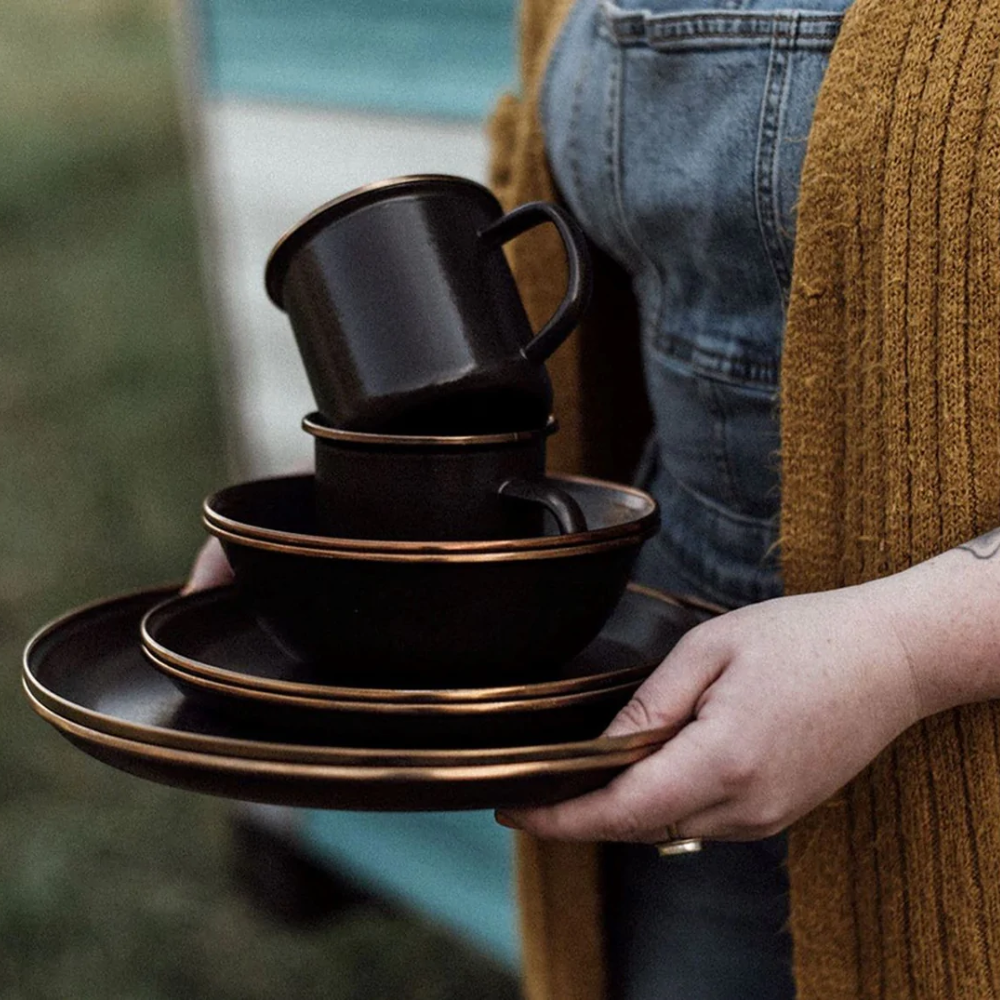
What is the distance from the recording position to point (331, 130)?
236cm

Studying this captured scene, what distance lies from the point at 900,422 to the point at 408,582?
1.01ft

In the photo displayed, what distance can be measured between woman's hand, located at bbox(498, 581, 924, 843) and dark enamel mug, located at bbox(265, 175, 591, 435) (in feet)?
0.61

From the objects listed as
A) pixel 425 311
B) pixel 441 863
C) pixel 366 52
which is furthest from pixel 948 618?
pixel 441 863

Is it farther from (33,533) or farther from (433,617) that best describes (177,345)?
(433,617)

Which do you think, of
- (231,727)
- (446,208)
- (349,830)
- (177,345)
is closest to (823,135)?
(446,208)

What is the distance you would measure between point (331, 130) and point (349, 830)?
4.13 ft

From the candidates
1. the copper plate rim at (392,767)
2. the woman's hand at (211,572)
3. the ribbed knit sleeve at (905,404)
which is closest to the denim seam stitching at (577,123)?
the ribbed knit sleeve at (905,404)

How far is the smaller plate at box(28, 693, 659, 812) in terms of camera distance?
73cm

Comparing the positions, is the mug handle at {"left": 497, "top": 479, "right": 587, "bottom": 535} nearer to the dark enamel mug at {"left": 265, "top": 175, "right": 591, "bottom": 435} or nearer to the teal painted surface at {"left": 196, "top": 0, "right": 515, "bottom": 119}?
the dark enamel mug at {"left": 265, "top": 175, "right": 591, "bottom": 435}

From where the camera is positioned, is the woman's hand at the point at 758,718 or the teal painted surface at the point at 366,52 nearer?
the woman's hand at the point at 758,718

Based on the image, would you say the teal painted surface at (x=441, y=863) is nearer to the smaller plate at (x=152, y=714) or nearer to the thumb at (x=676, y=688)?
the smaller plate at (x=152, y=714)

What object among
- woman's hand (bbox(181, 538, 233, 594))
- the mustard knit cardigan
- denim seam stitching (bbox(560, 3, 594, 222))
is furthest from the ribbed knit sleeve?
woman's hand (bbox(181, 538, 233, 594))

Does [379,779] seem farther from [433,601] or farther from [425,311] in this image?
[425,311]

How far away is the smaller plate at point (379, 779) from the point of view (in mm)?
727
